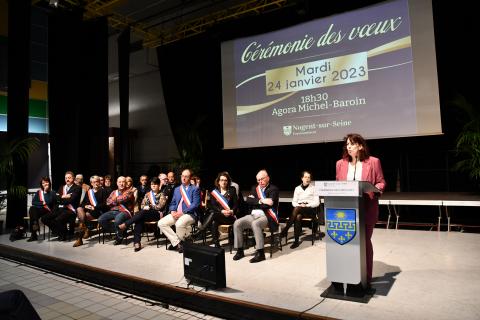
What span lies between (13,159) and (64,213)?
2.01 metres

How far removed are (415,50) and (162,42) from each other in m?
6.34

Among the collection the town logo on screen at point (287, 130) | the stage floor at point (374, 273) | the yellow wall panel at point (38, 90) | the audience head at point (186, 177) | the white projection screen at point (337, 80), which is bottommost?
the stage floor at point (374, 273)

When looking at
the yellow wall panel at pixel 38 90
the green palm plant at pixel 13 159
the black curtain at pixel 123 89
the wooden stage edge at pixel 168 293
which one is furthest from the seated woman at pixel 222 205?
the yellow wall panel at pixel 38 90

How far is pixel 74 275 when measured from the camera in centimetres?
414

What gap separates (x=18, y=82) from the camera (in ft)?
22.8

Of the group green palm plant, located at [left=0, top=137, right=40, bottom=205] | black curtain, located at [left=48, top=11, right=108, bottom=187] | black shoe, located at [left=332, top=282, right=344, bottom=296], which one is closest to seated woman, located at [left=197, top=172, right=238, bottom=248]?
black shoe, located at [left=332, top=282, right=344, bottom=296]

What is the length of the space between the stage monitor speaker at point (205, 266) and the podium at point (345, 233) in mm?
904

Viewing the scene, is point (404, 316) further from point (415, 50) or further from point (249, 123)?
point (249, 123)

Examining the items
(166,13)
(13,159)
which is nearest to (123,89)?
(166,13)

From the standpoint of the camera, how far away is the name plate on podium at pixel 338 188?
8.86ft

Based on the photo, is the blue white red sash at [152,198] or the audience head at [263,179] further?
the blue white red sash at [152,198]

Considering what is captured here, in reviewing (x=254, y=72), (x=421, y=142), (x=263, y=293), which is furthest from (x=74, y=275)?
(x=421, y=142)

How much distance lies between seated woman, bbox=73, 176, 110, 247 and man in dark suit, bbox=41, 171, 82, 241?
14 centimetres

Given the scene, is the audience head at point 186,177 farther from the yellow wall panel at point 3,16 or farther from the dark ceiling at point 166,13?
the yellow wall panel at point 3,16
